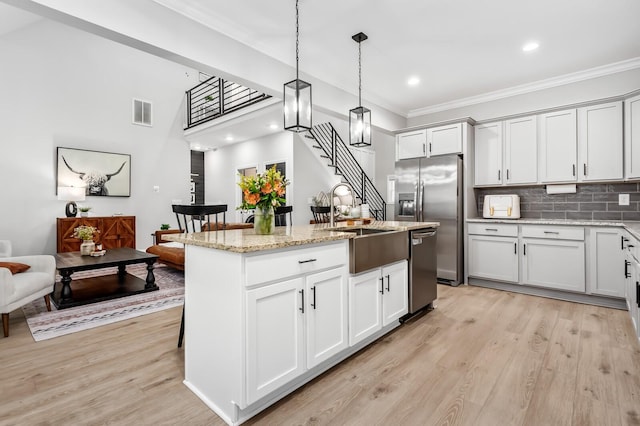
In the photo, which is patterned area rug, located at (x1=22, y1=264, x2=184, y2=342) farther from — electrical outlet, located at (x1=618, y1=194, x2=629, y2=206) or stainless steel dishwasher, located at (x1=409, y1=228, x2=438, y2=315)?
electrical outlet, located at (x1=618, y1=194, x2=629, y2=206)

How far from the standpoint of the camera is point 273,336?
1.79m

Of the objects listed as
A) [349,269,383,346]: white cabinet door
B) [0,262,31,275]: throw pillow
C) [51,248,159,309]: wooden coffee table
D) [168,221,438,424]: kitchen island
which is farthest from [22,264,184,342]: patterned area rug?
[349,269,383,346]: white cabinet door

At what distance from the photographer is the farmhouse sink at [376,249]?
2.31 meters

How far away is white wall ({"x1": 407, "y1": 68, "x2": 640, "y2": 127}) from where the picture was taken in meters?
3.87

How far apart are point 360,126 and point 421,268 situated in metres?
1.52

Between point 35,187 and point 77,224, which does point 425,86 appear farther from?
point 35,187

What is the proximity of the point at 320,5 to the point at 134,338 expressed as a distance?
3.20m

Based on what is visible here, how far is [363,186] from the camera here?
27.0ft

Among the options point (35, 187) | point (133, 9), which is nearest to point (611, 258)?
point (133, 9)

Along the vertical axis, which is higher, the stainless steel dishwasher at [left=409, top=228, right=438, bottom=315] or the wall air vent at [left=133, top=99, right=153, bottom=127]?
the wall air vent at [left=133, top=99, right=153, bottom=127]

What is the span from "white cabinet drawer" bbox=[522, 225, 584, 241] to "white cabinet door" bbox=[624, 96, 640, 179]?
0.79 meters

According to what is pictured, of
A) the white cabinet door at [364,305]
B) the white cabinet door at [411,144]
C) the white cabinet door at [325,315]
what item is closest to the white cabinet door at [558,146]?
the white cabinet door at [411,144]

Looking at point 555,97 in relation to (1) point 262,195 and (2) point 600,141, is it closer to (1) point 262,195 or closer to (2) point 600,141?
(2) point 600,141

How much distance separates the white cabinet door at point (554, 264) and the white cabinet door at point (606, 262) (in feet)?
0.32
